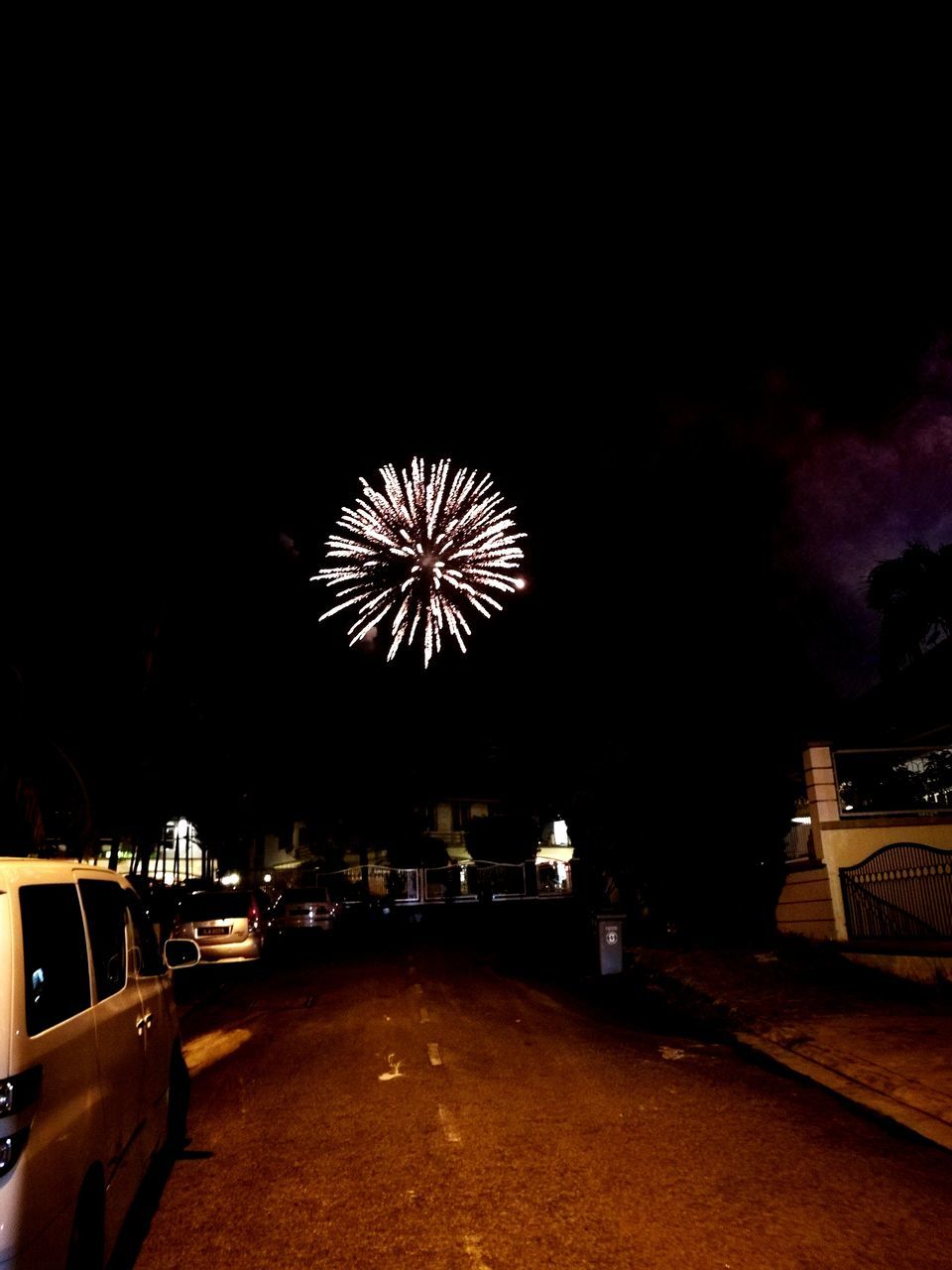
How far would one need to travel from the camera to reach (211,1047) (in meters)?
9.62

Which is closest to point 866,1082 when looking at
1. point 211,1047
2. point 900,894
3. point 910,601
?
point 900,894

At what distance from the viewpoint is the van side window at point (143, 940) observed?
201 inches

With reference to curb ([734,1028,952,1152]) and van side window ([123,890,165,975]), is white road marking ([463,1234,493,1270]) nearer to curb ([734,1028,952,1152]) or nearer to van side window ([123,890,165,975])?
van side window ([123,890,165,975])

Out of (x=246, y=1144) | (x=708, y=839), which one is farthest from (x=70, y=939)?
(x=708, y=839)

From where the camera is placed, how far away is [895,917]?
40.5 ft

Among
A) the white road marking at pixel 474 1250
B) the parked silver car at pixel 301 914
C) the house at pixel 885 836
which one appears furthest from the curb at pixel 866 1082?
the parked silver car at pixel 301 914

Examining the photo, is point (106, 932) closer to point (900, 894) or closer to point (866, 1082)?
point (866, 1082)

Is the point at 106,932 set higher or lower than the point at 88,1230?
higher

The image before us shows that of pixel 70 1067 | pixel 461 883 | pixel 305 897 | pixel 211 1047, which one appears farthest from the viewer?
pixel 461 883

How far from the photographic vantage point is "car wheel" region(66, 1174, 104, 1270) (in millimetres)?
3094

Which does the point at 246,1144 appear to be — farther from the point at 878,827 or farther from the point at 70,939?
the point at 878,827

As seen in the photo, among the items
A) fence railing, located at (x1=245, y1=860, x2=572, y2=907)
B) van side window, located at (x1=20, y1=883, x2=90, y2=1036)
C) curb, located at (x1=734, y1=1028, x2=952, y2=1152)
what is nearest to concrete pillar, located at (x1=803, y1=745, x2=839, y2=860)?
curb, located at (x1=734, y1=1028, x2=952, y2=1152)

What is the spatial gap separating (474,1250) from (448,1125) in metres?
2.13

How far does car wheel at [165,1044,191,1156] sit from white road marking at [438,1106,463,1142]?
5.92ft
